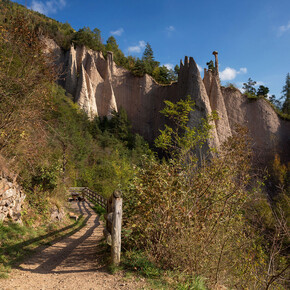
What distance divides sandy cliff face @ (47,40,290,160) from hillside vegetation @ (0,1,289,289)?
17.0 meters

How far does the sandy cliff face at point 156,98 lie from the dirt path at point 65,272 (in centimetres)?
1867

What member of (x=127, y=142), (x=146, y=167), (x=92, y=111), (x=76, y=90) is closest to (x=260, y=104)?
(x=127, y=142)

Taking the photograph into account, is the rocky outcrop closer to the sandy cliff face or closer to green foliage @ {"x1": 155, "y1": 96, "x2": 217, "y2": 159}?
green foliage @ {"x1": 155, "y1": 96, "x2": 217, "y2": 159}

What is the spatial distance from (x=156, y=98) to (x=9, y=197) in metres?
25.1

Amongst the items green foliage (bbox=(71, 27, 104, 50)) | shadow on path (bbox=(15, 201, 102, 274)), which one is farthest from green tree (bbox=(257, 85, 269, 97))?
shadow on path (bbox=(15, 201, 102, 274))

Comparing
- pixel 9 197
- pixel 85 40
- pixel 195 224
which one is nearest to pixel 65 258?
pixel 9 197

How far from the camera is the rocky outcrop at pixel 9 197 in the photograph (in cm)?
544

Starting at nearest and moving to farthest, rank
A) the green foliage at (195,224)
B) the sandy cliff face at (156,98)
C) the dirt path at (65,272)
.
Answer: the dirt path at (65,272) < the green foliage at (195,224) < the sandy cliff face at (156,98)

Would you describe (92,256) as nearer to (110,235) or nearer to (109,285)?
(110,235)

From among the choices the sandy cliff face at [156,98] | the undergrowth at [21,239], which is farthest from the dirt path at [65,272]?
the sandy cliff face at [156,98]

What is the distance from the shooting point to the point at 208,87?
24656 mm

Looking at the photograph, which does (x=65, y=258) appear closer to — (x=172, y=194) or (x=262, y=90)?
(x=172, y=194)

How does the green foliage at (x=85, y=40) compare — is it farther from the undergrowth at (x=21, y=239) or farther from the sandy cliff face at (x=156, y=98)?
the undergrowth at (x=21, y=239)

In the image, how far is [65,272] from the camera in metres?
3.81
